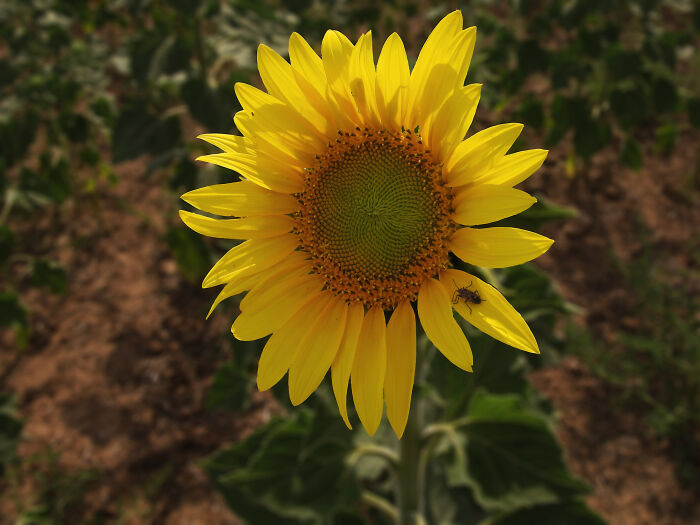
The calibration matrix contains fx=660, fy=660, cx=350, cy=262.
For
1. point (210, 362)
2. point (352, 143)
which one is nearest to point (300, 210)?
point (352, 143)

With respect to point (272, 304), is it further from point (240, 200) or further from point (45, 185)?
point (45, 185)

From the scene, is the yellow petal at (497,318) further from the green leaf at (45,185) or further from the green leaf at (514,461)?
the green leaf at (45,185)

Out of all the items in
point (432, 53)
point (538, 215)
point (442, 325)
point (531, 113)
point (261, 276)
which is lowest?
point (531, 113)

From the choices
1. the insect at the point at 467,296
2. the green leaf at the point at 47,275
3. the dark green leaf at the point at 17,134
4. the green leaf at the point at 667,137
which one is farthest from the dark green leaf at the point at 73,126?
the green leaf at the point at 667,137

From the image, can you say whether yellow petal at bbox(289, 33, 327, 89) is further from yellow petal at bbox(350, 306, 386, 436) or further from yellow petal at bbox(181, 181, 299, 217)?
yellow petal at bbox(350, 306, 386, 436)

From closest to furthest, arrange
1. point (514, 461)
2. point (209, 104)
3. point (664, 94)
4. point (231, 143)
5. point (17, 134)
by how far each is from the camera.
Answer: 1. point (231, 143)
2. point (514, 461)
3. point (209, 104)
4. point (664, 94)
5. point (17, 134)

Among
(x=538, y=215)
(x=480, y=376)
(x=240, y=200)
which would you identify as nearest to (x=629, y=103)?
(x=480, y=376)

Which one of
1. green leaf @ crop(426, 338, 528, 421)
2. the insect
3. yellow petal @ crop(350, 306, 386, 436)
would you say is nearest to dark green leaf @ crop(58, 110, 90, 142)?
green leaf @ crop(426, 338, 528, 421)
